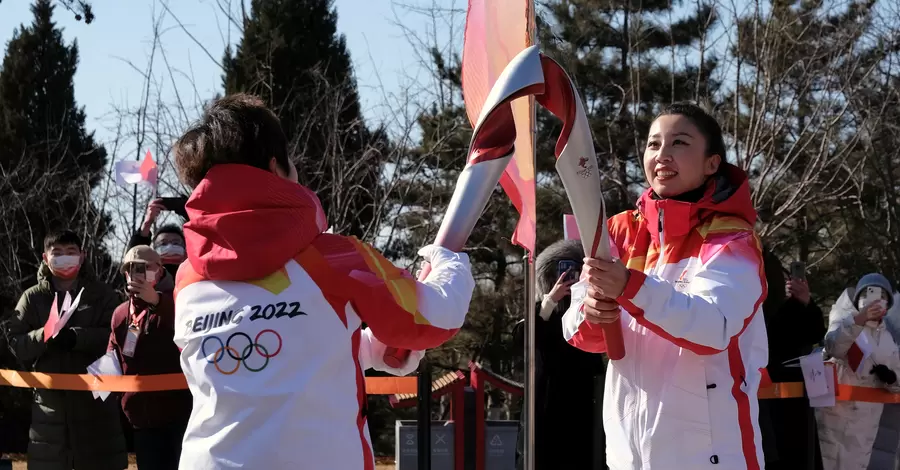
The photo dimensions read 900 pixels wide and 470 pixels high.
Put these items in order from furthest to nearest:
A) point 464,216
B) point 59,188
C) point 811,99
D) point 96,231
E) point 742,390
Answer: point 59,188 < point 811,99 < point 96,231 < point 742,390 < point 464,216

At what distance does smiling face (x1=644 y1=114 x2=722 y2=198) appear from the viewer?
9.31 feet

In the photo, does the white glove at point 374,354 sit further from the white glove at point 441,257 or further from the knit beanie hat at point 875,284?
the knit beanie hat at point 875,284

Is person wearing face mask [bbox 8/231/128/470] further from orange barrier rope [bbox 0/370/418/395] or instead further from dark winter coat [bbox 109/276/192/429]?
dark winter coat [bbox 109/276/192/429]

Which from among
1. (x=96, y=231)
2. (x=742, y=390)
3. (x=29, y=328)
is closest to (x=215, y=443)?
(x=742, y=390)

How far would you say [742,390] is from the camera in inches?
105

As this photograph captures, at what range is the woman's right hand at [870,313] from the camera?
21.9ft

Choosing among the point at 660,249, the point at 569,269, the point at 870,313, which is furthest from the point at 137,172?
the point at 660,249

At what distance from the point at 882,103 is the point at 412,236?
702 centimetres

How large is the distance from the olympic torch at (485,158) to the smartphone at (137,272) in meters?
3.51

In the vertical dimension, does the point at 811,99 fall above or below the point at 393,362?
above

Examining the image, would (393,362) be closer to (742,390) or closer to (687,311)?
(687,311)

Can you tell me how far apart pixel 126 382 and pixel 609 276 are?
4.03 meters

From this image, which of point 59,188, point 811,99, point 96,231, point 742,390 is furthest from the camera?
point 59,188

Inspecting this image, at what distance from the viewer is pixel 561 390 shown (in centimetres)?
586
